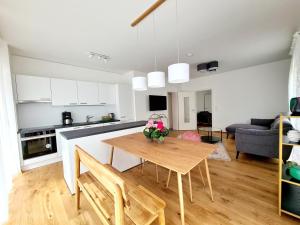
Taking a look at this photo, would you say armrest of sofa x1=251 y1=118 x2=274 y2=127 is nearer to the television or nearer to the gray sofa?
the gray sofa

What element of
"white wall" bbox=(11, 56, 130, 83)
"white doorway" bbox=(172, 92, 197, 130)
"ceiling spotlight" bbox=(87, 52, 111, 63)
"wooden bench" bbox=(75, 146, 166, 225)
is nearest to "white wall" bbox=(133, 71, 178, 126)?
"white wall" bbox=(11, 56, 130, 83)

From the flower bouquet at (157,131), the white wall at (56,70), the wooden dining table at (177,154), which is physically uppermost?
the white wall at (56,70)

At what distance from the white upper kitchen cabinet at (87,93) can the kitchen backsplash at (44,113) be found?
356 millimetres

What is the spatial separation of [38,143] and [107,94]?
2143 mm

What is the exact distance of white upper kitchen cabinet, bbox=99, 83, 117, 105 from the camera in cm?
397

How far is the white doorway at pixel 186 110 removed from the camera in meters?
6.19

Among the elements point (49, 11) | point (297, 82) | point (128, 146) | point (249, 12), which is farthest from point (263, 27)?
point (49, 11)

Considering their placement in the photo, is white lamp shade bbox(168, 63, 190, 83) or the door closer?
white lamp shade bbox(168, 63, 190, 83)

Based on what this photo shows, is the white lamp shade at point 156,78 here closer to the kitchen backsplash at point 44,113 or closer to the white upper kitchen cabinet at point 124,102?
the white upper kitchen cabinet at point 124,102

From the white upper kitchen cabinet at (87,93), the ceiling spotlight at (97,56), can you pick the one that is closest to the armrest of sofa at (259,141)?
the ceiling spotlight at (97,56)

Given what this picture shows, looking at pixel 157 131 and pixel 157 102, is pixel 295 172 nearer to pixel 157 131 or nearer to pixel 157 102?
pixel 157 131

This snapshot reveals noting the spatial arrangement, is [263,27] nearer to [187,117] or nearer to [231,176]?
[231,176]

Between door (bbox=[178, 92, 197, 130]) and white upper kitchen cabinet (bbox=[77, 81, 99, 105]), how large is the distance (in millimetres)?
3974

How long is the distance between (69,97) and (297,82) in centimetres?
514
